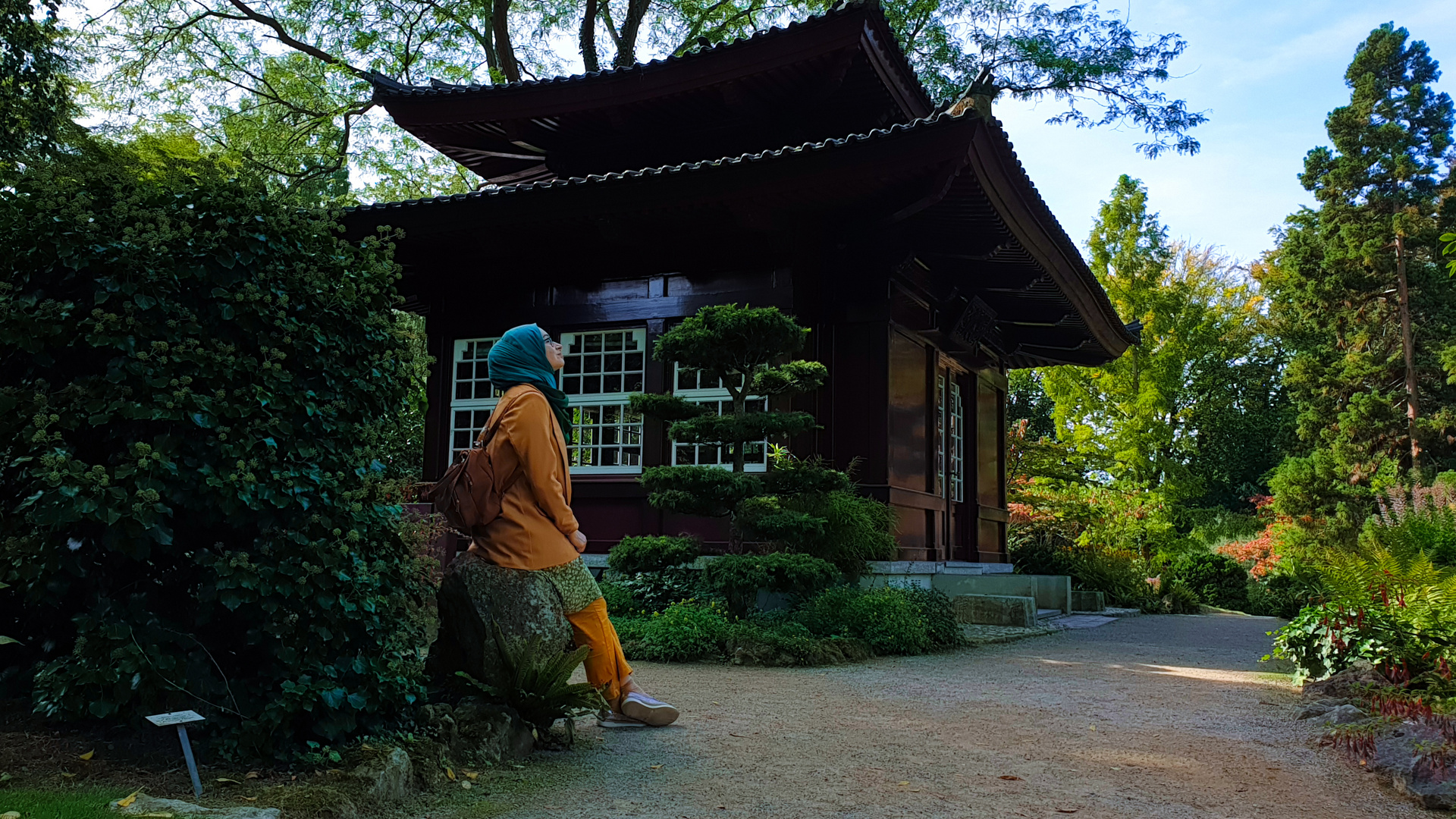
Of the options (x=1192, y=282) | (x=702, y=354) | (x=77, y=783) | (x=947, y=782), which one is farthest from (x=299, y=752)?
(x=1192, y=282)

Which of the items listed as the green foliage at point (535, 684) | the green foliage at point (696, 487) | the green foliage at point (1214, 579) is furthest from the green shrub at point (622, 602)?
the green foliage at point (1214, 579)

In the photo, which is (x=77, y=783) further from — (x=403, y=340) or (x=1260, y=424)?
(x=1260, y=424)

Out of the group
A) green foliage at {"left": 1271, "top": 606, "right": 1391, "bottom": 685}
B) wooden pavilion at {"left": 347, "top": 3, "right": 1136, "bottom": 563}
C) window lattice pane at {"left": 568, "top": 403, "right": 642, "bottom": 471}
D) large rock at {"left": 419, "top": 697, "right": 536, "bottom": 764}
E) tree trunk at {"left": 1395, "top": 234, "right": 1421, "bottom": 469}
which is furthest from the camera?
tree trunk at {"left": 1395, "top": 234, "right": 1421, "bottom": 469}

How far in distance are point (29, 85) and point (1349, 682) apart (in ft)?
42.3

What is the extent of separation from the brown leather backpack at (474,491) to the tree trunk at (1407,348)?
81.9 ft

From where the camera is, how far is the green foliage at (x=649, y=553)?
7.75 meters

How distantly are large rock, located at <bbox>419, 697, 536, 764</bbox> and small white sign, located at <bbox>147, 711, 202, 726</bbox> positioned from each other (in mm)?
996

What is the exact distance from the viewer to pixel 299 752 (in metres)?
3.43

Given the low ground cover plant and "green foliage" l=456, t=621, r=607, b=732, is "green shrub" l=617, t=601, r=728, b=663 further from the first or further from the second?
"green foliage" l=456, t=621, r=607, b=732

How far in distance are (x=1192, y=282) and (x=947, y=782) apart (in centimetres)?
2576

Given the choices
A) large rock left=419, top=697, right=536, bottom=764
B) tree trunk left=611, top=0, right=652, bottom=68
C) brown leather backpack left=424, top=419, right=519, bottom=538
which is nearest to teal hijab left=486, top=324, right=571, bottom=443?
brown leather backpack left=424, top=419, right=519, bottom=538

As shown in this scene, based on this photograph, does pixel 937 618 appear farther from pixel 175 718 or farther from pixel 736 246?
pixel 175 718

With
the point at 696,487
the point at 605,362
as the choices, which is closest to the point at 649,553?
the point at 696,487

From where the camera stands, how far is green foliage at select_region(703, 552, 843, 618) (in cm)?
754
